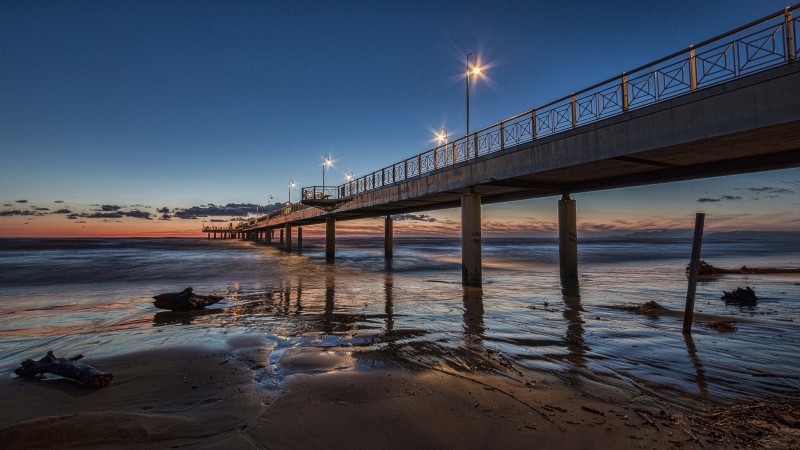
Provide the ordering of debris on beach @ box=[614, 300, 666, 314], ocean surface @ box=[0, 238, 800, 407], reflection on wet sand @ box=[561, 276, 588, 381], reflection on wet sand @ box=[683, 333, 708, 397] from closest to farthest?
reflection on wet sand @ box=[683, 333, 708, 397] → ocean surface @ box=[0, 238, 800, 407] → reflection on wet sand @ box=[561, 276, 588, 381] → debris on beach @ box=[614, 300, 666, 314]

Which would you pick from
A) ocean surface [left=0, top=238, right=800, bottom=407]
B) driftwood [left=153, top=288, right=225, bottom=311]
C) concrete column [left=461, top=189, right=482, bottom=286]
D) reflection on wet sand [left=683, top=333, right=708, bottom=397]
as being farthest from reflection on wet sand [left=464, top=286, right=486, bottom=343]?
driftwood [left=153, top=288, right=225, bottom=311]

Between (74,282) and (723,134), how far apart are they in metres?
30.4

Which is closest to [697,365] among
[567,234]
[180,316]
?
[180,316]

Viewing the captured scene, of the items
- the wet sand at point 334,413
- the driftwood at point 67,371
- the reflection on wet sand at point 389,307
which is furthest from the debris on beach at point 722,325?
the driftwood at point 67,371

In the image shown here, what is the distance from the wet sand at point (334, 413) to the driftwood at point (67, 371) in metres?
0.12

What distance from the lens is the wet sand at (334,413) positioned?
3668mm

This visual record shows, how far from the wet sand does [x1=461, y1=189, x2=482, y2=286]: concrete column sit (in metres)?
13.3

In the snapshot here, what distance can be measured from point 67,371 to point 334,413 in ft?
13.7

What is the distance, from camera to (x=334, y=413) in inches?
167

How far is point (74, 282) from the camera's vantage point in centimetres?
2202

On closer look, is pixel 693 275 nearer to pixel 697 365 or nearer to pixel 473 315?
pixel 697 365

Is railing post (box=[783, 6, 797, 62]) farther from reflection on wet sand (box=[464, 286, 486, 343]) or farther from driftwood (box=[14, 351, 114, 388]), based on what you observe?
driftwood (box=[14, 351, 114, 388])

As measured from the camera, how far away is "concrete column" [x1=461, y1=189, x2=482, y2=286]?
61.7ft

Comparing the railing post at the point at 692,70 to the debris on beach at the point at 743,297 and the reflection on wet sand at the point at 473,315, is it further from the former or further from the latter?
the reflection on wet sand at the point at 473,315
